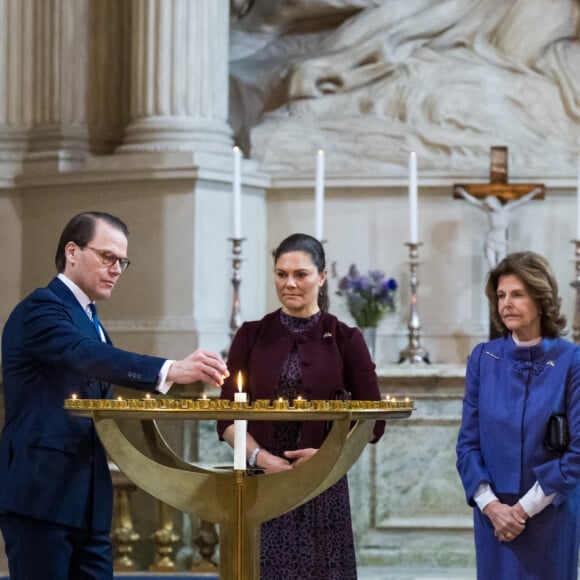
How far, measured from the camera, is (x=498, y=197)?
7.24 meters

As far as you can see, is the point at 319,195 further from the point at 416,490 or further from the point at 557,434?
the point at 557,434

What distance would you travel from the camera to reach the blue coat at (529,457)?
4355mm

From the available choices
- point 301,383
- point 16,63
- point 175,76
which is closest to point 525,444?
point 301,383

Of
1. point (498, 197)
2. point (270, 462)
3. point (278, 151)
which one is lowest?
point (270, 462)

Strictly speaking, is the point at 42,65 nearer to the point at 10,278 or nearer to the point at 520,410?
the point at 10,278

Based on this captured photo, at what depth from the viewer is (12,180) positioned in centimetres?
767

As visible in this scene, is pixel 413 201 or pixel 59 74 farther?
pixel 59 74

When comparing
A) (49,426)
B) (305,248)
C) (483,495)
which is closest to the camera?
(49,426)

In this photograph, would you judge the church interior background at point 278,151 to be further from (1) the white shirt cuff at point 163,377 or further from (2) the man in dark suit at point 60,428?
(1) the white shirt cuff at point 163,377

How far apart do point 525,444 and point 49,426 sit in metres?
1.45

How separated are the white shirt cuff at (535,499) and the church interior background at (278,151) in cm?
237

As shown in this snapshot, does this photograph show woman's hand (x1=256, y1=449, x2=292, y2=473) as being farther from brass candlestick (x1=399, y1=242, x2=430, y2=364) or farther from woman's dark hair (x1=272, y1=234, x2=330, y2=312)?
brass candlestick (x1=399, y1=242, x2=430, y2=364)

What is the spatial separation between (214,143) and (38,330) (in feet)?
12.0

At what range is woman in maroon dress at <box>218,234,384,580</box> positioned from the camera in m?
4.41
